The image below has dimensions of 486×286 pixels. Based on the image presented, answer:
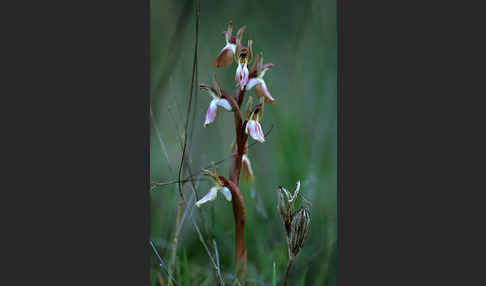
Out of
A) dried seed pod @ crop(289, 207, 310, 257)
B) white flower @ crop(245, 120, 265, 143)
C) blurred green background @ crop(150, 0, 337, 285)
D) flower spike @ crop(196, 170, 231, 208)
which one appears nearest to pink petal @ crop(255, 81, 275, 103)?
white flower @ crop(245, 120, 265, 143)

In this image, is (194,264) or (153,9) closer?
(153,9)

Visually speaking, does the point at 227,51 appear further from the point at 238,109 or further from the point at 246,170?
the point at 246,170

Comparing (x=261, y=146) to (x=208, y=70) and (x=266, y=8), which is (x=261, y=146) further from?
(x=266, y=8)

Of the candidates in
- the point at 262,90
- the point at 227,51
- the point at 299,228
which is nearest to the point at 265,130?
the point at 262,90

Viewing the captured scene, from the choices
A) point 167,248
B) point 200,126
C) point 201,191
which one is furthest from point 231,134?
point 167,248

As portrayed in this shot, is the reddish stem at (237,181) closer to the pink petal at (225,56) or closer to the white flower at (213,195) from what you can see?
the white flower at (213,195)

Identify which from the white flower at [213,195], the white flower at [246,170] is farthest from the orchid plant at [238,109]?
the white flower at [246,170]

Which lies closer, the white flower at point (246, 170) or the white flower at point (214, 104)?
the white flower at point (214, 104)
